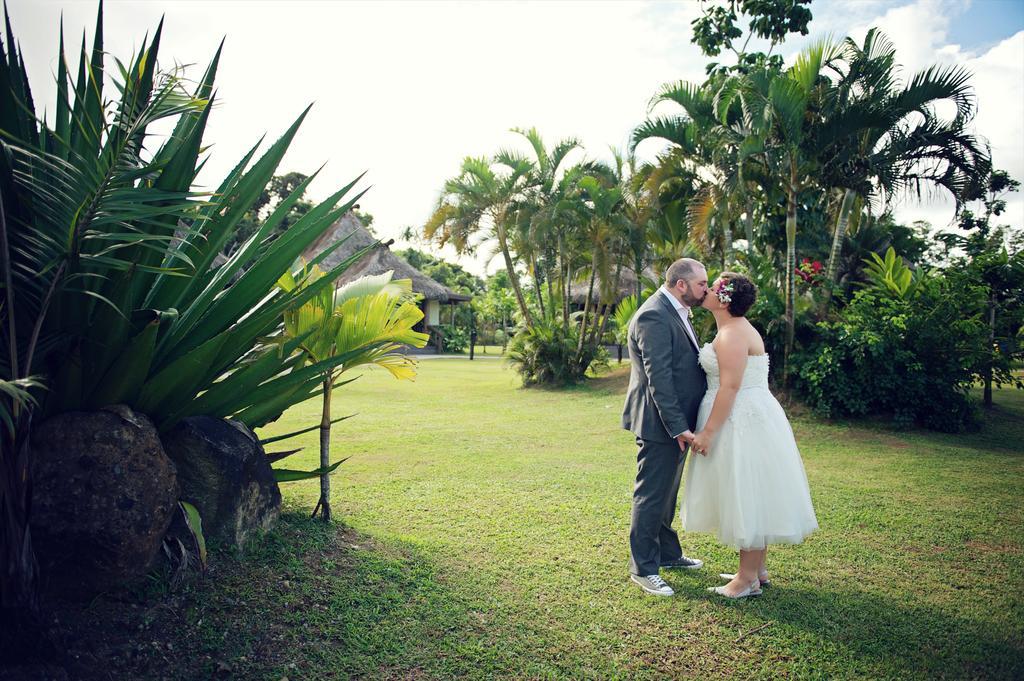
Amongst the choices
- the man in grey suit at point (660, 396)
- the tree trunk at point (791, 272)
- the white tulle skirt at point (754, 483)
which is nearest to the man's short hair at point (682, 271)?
the man in grey suit at point (660, 396)

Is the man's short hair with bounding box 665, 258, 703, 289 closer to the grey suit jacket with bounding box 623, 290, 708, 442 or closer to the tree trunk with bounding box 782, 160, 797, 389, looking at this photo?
the grey suit jacket with bounding box 623, 290, 708, 442

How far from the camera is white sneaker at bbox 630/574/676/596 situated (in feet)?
12.4

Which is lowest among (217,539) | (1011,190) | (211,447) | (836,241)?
(217,539)

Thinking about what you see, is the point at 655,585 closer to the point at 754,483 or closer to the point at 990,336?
the point at 754,483

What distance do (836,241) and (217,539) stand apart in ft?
35.9

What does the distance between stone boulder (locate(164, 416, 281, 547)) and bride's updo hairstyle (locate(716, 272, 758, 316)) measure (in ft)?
9.52

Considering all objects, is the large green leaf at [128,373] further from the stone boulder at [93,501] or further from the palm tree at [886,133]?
the palm tree at [886,133]

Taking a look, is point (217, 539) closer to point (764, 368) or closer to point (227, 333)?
point (227, 333)

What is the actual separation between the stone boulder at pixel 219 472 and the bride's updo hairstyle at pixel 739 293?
2901mm

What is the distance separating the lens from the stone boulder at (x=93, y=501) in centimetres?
254

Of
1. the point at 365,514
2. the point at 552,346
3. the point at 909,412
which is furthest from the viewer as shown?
the point at 552,346

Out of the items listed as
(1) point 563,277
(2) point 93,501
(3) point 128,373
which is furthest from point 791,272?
(2) point 93,501

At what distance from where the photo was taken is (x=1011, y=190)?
29250 mm

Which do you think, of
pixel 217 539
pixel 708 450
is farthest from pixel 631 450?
pixel 217 539
